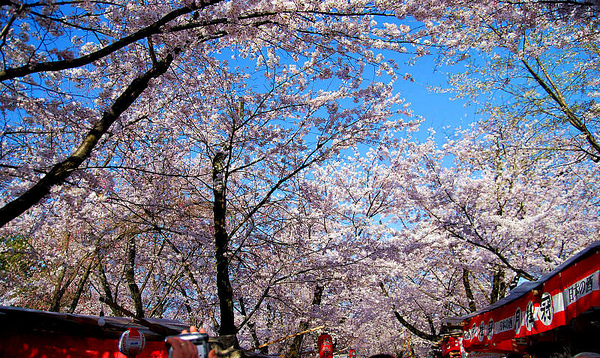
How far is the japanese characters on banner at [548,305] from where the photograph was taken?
4.28 m

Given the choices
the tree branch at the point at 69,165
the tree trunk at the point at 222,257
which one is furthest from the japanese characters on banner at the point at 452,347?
the tree branch at the point at 69,165

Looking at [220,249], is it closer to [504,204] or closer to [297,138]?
[297,138]

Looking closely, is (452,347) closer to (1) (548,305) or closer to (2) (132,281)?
(1) (548,305)

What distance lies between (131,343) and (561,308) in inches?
225

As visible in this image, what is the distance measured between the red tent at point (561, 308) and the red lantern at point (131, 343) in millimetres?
5537

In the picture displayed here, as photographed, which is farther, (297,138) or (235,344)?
(297,138)

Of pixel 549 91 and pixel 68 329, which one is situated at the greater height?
pixel 549 91

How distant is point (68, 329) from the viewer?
555 cm

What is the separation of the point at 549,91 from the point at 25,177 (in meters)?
10.2

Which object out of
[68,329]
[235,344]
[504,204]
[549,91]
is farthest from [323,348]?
[549,91]

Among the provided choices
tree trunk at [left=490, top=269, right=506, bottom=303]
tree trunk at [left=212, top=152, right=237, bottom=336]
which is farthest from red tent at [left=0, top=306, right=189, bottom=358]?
tree trunk at [left=490, top=269, right=506, bottom=303]

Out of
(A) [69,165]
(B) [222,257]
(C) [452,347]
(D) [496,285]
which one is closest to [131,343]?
(A) [69,165]

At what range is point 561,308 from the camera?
4.97 metres

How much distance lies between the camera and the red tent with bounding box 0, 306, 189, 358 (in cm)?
504
